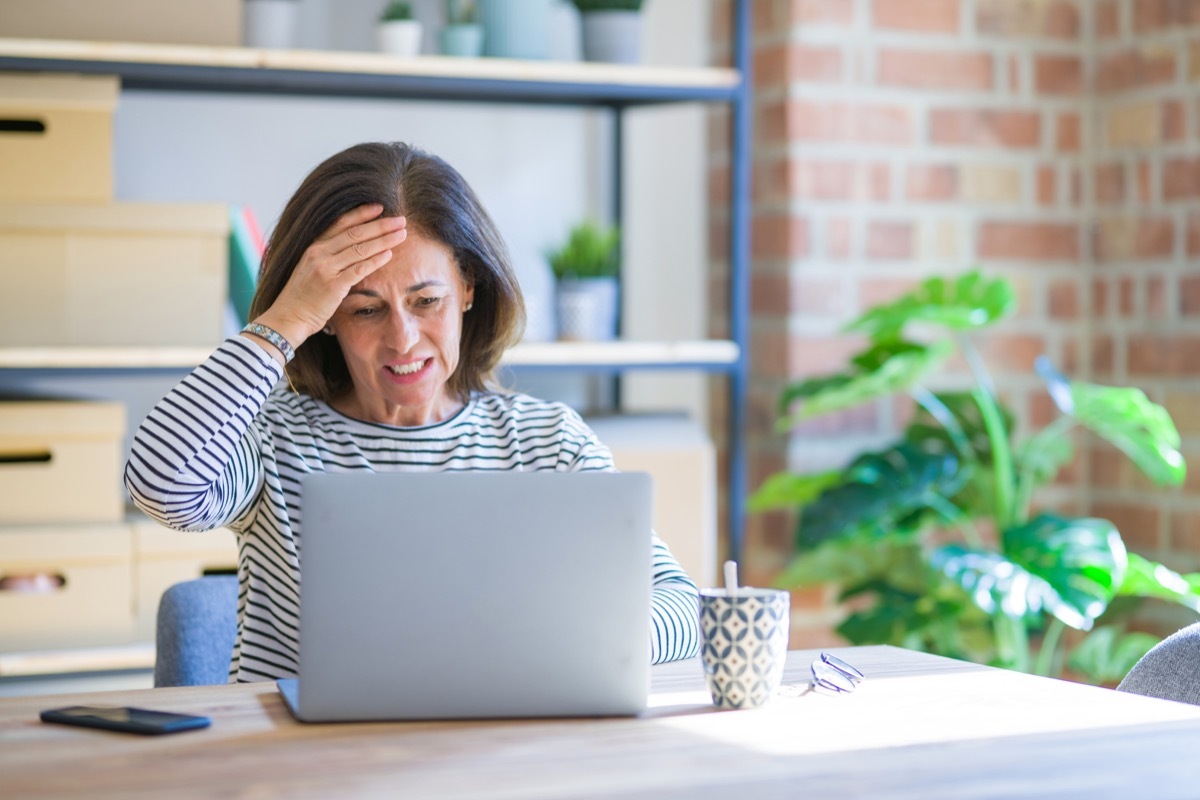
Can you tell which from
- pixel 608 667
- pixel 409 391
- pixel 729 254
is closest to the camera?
pixel 608 667

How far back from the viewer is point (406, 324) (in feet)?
5.58

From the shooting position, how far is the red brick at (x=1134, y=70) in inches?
119

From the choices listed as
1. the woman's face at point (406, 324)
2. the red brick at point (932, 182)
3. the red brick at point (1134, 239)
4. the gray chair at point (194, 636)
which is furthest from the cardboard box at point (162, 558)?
the red brick at point (1134, 239)

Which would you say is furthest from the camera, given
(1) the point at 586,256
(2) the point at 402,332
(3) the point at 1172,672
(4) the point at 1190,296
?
(4) the point at 1190,296

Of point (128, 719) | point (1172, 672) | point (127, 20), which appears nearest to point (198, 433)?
point (128, 719)

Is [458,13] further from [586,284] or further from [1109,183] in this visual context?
[1109,183]

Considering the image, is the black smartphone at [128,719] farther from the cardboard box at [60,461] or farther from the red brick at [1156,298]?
the red brick at [1156,298]

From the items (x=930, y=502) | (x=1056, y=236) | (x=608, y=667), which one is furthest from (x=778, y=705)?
(x=1056, y=236)

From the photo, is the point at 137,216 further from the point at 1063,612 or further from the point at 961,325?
the point at 1063,612

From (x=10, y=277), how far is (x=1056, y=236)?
6.39ft

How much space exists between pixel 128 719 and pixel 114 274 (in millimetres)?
1425

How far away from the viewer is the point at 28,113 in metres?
2.46

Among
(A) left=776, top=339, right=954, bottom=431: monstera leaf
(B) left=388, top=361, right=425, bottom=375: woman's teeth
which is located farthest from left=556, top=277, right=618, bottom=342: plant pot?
(B) left=388, top=361, right=425, bottom=375: woman's teeth

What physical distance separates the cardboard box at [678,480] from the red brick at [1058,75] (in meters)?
1.06
